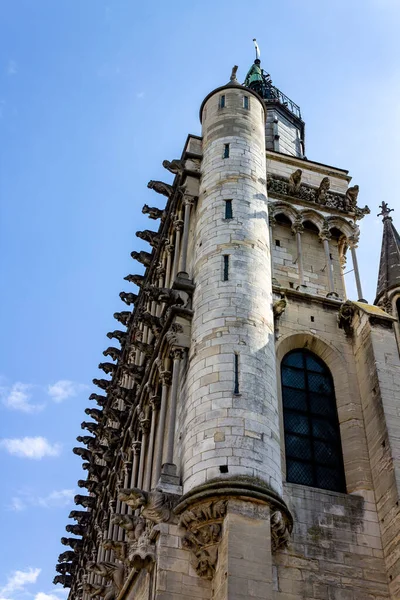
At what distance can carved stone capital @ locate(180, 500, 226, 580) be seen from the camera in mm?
13625

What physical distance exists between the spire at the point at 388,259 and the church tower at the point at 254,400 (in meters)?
0.06

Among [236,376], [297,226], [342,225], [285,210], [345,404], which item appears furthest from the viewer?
[342,225]

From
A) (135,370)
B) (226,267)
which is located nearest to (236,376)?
(226,267)

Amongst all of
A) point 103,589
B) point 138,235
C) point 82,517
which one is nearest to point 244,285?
point 103,589

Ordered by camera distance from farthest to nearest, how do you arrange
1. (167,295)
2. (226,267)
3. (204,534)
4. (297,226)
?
1. (297,226)
2. (167,295)
3. (226,267)
4. (204,534)

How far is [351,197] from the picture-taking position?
24156mm

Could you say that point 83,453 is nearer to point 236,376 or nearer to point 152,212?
point 152,212

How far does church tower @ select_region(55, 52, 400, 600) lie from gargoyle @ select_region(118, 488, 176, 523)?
0.09 feet

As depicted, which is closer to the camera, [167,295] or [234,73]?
[167,295]

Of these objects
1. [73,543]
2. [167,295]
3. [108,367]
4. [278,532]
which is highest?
[108,367]

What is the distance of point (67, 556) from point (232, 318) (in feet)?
60.0

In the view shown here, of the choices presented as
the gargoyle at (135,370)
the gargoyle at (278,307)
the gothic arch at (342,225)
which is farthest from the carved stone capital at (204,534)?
the gothic arch at (342,225)

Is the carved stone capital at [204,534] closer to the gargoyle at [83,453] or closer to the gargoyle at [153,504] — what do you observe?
the gargoyle at [153,504]

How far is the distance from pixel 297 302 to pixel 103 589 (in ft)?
27.3
